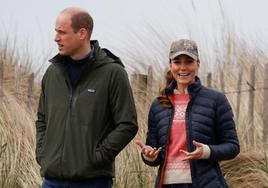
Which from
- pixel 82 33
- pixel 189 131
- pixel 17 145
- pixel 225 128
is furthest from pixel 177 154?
pixel 17 145

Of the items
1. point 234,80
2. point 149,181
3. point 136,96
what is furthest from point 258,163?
point 136,96

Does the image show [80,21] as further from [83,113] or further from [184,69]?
[184,69]

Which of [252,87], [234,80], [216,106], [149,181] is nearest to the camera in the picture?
[216,106]

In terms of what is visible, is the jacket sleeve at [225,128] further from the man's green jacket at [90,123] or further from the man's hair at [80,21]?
the man's hair at [80,21]

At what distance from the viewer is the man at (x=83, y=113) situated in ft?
14.7

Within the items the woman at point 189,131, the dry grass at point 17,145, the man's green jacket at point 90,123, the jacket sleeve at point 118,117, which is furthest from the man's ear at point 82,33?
the dry grass at point 17,145

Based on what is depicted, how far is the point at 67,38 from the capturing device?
15.0 feet

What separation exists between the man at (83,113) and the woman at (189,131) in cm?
24

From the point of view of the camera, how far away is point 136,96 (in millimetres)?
8695

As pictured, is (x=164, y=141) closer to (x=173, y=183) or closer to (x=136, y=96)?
(x=173, y=183)

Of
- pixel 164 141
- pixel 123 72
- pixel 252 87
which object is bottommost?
pixel 252 87

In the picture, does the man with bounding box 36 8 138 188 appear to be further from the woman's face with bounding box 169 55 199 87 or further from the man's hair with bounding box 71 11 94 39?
Result: the woman's face with bounding box 169 55 199 87

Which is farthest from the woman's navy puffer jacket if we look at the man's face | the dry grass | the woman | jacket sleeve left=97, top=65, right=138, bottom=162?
the dry grass

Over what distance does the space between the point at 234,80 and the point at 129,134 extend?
3.99m
